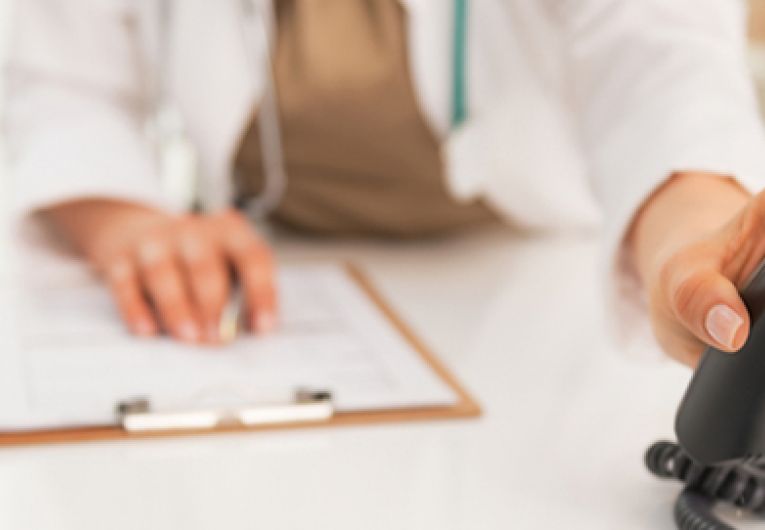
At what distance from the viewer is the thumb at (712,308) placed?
35cm

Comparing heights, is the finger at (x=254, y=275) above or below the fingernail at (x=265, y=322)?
above

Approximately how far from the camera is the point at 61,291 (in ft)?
2.12

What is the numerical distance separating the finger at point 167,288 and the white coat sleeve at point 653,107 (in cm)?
21

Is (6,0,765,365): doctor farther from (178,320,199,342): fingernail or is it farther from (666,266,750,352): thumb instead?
(666,266,750,352): thumb

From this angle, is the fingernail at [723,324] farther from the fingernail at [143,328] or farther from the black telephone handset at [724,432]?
the fingernail at [143,328]

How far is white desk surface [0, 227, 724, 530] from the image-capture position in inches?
15.9

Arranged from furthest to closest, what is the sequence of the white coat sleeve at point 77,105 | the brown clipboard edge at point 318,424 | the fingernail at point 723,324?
the white coat sleeve at point 77,105 < the brown clipboard edge at point 318,424 < the fingernail at point 723,324

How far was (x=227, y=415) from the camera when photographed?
0.48m

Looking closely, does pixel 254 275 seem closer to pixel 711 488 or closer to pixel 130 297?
pixel 130 297

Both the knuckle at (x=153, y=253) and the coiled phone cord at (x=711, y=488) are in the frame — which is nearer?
the coiled phone cord at (x=711, y=488)

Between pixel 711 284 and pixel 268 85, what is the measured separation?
44 centimetres

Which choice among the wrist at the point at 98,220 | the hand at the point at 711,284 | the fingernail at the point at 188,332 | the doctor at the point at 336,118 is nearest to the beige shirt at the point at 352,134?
the doctor at the point at 336,118

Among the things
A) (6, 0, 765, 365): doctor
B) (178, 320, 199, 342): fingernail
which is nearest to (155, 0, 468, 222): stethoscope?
(6, 0, 765, 365): doctor

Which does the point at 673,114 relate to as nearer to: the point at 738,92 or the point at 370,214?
the point at 738,92
